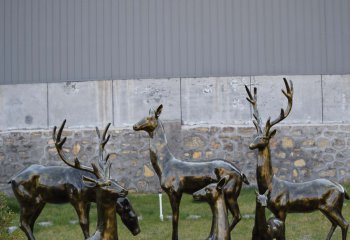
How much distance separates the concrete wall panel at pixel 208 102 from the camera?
12484 mm

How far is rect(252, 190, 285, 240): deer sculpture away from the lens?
609 centimetres

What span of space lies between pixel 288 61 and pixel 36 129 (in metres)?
5.17

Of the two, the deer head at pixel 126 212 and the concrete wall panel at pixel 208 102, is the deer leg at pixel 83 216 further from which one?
the concrete wall panel at pixel 208 102

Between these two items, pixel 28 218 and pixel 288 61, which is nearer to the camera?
pixel 28 218

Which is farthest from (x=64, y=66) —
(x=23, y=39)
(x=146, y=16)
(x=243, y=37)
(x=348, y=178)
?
(x=348, y=178)

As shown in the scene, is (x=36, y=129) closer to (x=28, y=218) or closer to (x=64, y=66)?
(x=64, y=66)

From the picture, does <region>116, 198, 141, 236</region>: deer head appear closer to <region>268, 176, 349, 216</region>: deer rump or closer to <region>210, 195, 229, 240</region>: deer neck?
<region>210, 195, 229, 240</region>: deer neck

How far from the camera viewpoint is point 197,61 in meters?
12.6

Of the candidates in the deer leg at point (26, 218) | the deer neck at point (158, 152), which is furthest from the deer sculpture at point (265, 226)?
the deer leg at point (26, 218)

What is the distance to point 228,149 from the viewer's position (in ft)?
41.0

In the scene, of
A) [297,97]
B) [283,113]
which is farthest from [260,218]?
[297,97]

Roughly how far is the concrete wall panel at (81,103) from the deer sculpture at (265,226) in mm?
6621

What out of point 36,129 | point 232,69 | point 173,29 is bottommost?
point 36,129

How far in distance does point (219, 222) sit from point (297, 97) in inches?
277
